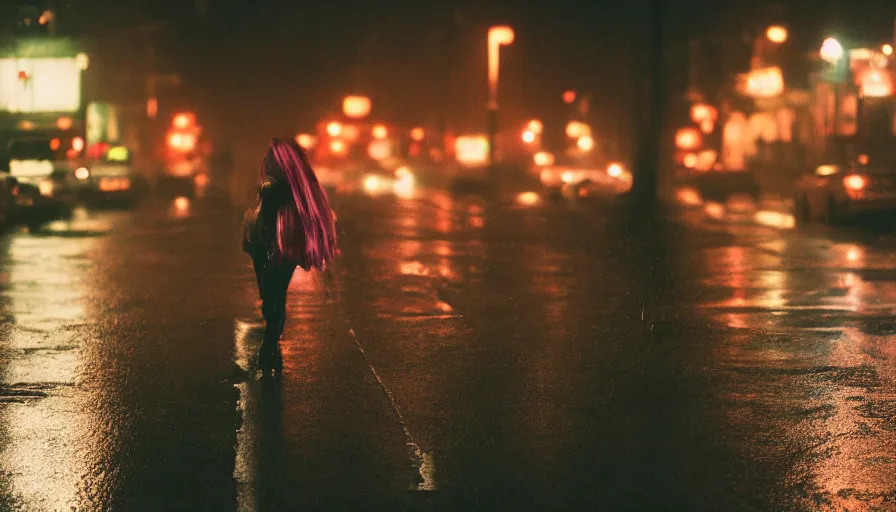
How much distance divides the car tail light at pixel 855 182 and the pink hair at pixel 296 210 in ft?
68.5

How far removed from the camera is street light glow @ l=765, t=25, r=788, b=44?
59812 mm

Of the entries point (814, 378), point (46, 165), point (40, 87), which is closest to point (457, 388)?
→ point (814, 378)

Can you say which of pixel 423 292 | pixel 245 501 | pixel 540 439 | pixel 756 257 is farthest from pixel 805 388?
A: pixel 756 257

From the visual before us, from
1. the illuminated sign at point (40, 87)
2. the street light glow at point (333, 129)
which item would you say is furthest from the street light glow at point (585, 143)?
the illuminated sign at point (40, 87)

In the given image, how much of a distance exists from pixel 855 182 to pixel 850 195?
1.59ft

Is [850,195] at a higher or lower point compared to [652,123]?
lower

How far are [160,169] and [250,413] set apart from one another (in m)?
50.5

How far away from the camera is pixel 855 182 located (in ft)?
90.0

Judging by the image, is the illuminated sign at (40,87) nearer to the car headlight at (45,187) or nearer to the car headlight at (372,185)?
the car headlight at (45,187)

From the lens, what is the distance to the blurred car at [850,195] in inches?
1061

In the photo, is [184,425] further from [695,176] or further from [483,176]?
[483,176]

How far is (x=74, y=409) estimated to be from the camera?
7.68 metres

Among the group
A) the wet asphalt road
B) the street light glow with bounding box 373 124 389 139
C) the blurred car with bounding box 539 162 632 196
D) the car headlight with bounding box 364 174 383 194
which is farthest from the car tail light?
the street light glow with bounding box 373 124 389 139

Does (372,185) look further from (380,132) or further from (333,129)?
(380,132)
